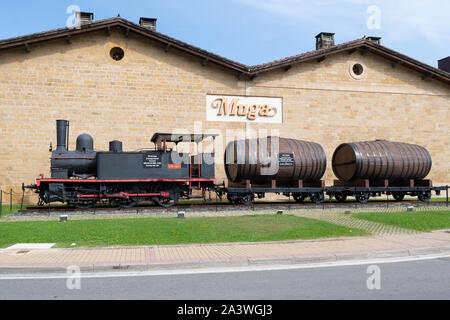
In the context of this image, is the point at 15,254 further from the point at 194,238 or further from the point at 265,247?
the point at 265,247

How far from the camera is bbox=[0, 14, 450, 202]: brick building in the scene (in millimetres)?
20984

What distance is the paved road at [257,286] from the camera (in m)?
5.33

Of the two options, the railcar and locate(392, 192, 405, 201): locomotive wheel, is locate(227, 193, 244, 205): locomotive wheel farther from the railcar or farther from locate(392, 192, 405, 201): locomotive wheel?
locate(392, 192, 405, 201): locomotive wheel

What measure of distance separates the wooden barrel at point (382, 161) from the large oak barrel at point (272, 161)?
178 centimetres

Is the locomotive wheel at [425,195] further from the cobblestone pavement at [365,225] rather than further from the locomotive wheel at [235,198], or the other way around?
the locomotive wheel at [235,198]

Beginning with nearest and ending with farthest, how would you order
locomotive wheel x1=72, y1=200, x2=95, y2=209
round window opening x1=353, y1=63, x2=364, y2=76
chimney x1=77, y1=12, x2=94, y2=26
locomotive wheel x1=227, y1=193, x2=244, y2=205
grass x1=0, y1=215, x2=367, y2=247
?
grass x1=0, y1=215, x2=367, y2=247
locomotive wheel x1=72, y1=200, x2=95, y2=209
locomotive wheel x1=227, y1=193, x2=244, y2=205
chimney x1=77, y1=12, x2=94, y2=26
round window opening x1=353, y1=63, x2=364, y2=76

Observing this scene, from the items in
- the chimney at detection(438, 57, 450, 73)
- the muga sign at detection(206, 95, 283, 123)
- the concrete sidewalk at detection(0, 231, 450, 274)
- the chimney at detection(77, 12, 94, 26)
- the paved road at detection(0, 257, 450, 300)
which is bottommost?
the paved road at detection(0, 257, 450, 300)

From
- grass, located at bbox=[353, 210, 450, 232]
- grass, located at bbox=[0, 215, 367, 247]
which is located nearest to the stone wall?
grass, located at bbox=[0, 215, 367, 247]

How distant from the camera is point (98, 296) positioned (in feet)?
17.5

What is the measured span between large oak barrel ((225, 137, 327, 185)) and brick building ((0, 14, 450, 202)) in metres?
5.19

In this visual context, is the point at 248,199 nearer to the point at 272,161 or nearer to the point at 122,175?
the point at 272,161

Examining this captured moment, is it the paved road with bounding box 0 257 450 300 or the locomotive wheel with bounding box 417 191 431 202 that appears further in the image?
the locomotive wheel with bounding box 417 191 431 202
